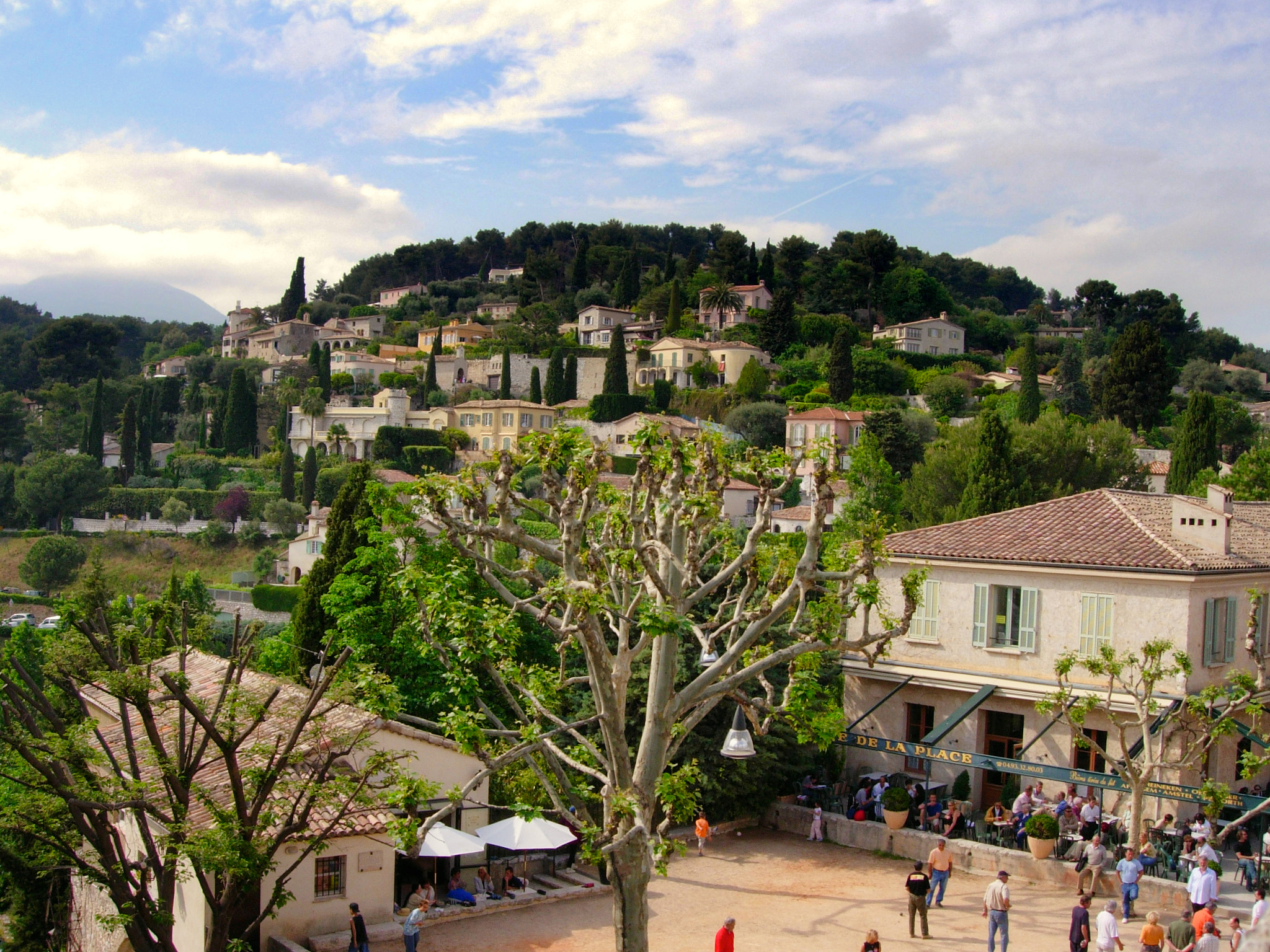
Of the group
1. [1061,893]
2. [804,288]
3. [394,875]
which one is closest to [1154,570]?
[1061,893]

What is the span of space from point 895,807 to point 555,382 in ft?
263

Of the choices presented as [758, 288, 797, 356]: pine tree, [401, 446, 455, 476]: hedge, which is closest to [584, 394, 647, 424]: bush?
[401, 446, 455, 476]: hedge

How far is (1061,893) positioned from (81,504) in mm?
82315

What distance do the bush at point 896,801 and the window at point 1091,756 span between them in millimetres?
3389

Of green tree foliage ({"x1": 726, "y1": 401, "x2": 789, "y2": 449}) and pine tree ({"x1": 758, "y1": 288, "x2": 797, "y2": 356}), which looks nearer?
green tree foliage ({"x1": 726, "y1": 401, "x2": 789, "y2": 449})

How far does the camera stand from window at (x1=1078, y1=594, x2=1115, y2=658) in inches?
840

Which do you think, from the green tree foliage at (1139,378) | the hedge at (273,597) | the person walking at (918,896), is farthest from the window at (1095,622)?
the green tree foliage at (1139,378)

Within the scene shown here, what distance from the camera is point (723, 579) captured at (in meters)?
13.1

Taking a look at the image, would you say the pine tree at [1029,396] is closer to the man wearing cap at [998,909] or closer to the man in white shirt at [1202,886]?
the man in white shirt at [1202,886]

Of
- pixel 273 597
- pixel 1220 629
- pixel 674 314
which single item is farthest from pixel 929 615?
pixel 674 314

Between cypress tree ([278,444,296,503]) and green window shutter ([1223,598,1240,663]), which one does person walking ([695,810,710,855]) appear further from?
cypress tree ([278,444,296,503])

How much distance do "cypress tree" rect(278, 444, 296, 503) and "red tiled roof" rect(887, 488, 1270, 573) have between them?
6486 cm

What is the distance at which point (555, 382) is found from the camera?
3890 inches

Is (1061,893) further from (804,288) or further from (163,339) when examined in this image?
(163,339)
